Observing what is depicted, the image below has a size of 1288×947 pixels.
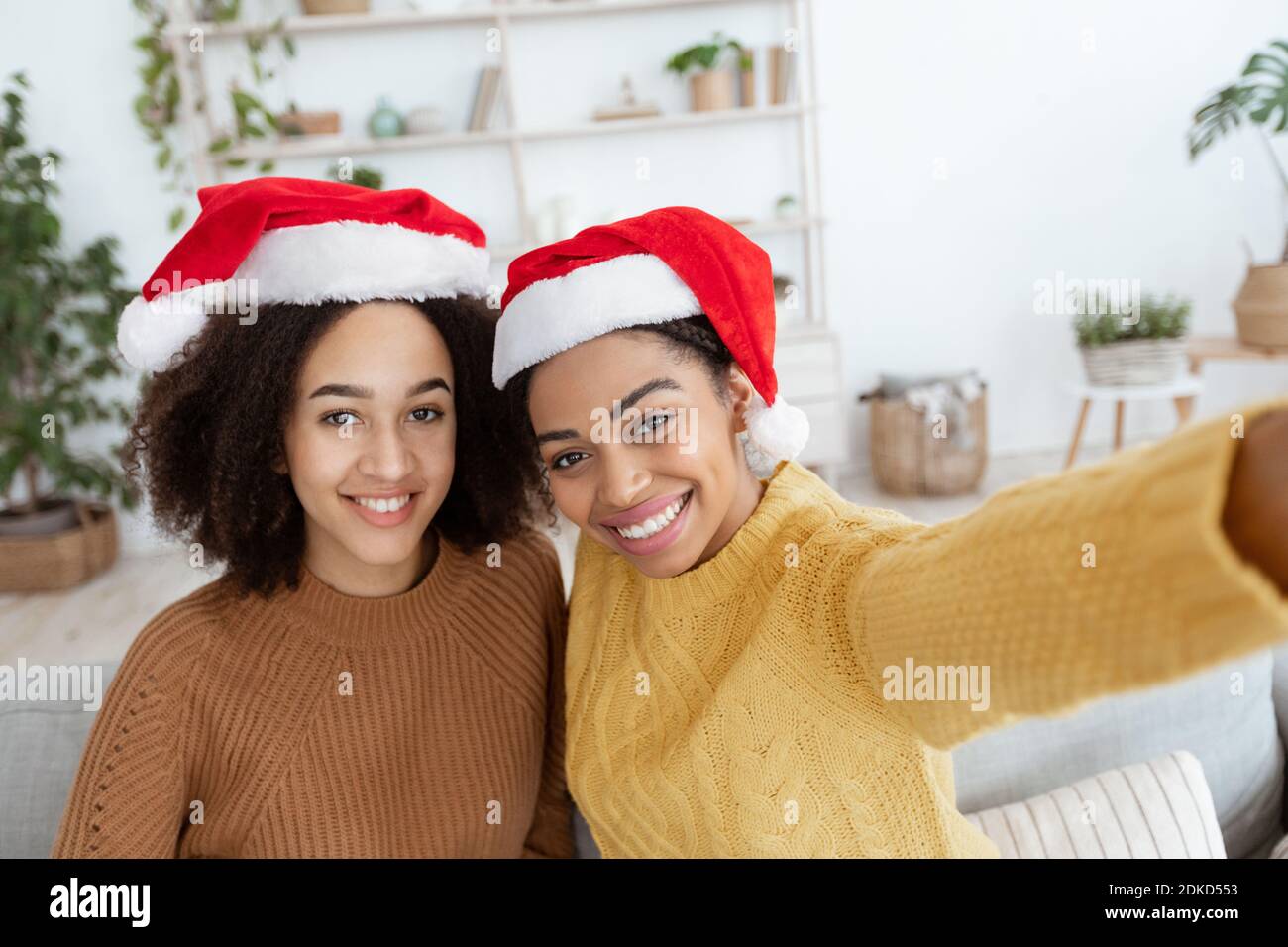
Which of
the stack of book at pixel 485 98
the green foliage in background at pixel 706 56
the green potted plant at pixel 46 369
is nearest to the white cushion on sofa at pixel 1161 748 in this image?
the green foliage in background at pixel 706 56

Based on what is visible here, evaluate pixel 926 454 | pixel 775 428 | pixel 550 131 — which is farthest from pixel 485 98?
pixel 775 428

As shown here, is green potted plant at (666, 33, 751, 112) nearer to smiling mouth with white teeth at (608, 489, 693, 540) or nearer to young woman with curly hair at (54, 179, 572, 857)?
young woman with curly hair at (54, 179, 572, 857)

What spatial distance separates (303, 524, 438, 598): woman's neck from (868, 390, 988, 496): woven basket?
3.27m

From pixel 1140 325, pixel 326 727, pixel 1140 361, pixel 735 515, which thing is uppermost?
pixel 1140 325

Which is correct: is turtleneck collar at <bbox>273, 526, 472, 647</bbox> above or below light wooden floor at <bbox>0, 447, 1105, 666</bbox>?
above

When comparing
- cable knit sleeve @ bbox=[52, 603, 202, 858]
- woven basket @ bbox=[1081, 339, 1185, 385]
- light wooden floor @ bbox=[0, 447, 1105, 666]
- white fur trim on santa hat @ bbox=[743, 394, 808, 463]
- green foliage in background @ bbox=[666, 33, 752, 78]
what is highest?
green foliage in background @ bbox=[666, 33, 752, 78]

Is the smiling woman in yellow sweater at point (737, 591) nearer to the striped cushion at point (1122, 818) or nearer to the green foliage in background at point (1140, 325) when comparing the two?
the striped cushion at point (1122, 818)

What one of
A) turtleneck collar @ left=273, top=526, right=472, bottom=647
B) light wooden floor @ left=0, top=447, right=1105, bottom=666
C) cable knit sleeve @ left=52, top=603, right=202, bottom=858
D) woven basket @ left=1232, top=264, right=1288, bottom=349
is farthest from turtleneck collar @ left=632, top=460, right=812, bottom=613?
woven basket @ left=1232, top=264, right=1288, bottom=349

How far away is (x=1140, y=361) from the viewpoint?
12.7 ft

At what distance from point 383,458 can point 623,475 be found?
0.31 metres

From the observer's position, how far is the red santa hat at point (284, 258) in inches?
42.4

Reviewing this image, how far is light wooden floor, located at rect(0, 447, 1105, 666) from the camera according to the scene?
11.0ft

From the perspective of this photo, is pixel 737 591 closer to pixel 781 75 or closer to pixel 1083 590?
pixel 1083 590

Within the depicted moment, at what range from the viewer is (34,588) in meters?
3.95
